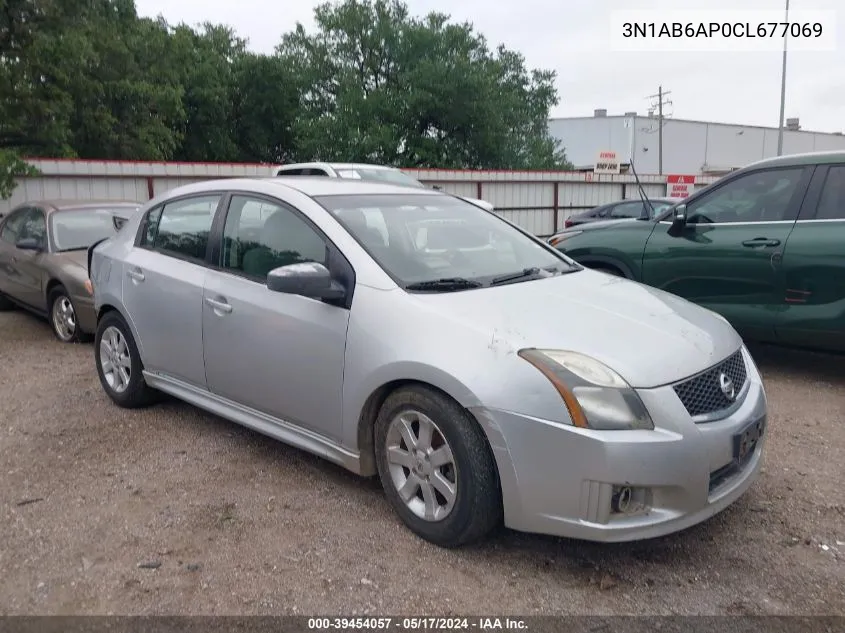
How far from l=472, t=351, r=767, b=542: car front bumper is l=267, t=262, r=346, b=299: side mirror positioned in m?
0.96

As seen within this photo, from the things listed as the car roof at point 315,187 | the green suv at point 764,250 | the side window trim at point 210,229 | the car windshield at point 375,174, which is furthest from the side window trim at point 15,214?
the green suv at point 764,250

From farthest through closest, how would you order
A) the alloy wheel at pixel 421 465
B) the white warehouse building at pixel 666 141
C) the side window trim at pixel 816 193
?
the white warehouse building at pixel 666 141, the side window trim at pixel 816 193, the alloy wheel at pixel 421 465

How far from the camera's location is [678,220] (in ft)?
20.2

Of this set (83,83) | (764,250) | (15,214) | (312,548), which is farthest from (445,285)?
(83,83)

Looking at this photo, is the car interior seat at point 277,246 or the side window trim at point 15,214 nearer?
the car interior seat at point 277,246

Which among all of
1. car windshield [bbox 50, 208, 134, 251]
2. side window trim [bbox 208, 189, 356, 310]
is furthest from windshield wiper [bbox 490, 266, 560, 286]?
car windshield [bbox 50, 208, 134, 251]

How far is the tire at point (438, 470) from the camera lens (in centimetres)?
297

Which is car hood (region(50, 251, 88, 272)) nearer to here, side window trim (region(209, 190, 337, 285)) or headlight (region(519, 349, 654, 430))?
side window trim (region(209, 190, 337, 285))

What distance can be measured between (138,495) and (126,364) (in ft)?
4.84

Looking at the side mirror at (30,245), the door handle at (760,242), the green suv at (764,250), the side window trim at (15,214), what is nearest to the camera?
the green suv at (764,250)

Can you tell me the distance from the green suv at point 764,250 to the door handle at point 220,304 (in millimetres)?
3776

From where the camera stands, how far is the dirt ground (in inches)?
111

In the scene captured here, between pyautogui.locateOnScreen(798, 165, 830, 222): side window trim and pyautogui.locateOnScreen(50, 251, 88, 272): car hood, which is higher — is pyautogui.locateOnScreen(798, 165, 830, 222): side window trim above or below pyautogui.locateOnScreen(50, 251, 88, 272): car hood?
above

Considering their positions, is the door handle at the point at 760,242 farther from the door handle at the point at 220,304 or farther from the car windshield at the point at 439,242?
the door handle at the point at 220,304
